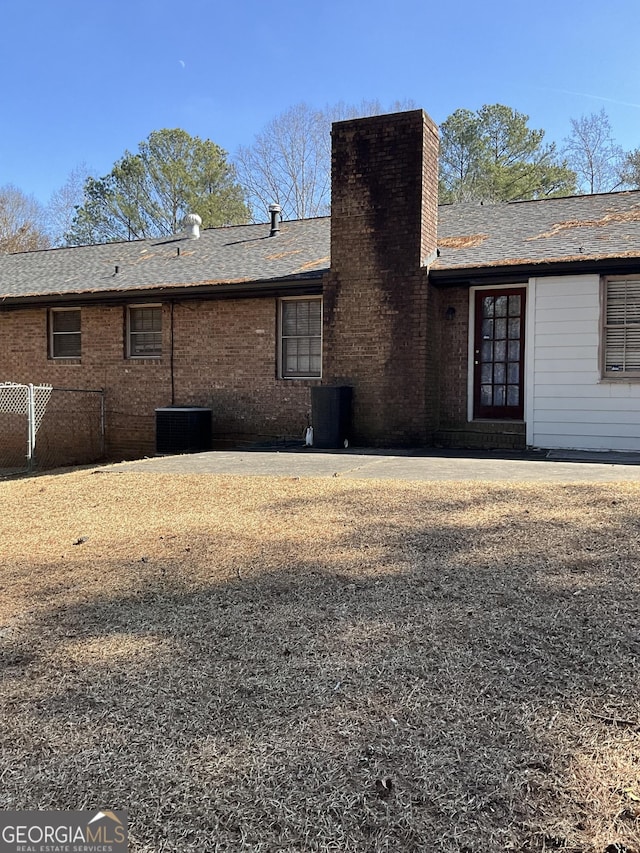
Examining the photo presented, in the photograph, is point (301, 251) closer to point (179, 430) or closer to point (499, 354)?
point (179, 430)

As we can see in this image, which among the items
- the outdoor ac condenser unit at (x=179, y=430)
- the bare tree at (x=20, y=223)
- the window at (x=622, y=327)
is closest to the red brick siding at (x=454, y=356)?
the window at (x=622, y=327)

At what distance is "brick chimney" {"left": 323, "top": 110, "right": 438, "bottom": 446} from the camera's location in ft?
35.2

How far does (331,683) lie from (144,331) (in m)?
11.9

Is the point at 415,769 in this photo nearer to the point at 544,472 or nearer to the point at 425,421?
the point at 544,472

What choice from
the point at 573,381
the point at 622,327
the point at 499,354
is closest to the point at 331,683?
the point at 573,381

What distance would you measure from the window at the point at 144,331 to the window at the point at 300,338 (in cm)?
271

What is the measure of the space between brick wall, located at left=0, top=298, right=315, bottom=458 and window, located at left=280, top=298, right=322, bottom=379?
0.22 metres

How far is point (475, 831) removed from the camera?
5.84 ft

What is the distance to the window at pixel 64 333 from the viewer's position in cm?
1427

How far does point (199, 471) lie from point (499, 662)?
18.6 ft

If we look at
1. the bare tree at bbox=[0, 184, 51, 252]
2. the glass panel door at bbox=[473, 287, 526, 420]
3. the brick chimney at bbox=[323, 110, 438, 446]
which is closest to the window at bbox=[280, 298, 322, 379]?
the brick chimney at bbox=[323, 110, 438, 446]

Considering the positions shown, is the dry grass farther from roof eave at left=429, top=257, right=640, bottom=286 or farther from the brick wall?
the brick wall

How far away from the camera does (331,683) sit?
8.50ft

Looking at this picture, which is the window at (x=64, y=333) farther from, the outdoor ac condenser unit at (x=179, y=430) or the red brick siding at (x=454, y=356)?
the red brick siding at (x=454, y=356)
